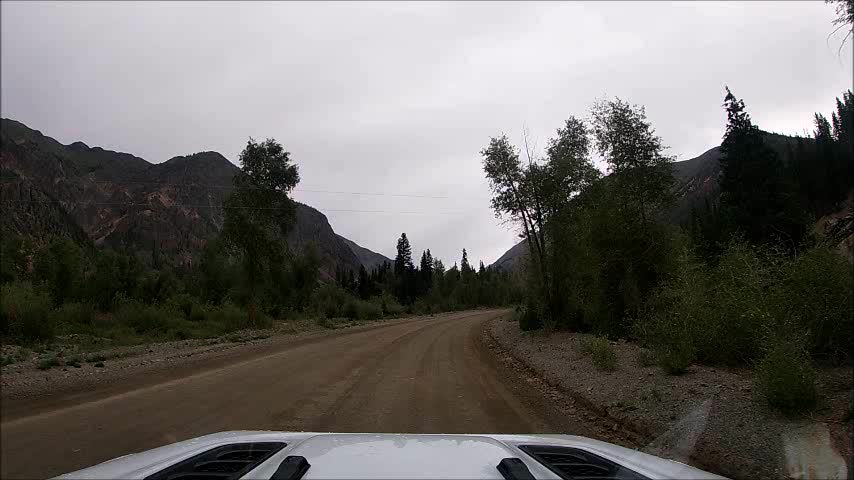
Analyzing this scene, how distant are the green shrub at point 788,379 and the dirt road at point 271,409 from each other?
2.22 meters

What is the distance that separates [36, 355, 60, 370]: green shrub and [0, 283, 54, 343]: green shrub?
124 inches

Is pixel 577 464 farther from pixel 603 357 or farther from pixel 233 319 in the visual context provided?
pixel 233 319

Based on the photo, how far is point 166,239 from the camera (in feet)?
337

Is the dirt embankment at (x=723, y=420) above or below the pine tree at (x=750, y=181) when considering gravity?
below

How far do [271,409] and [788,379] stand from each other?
6583mm

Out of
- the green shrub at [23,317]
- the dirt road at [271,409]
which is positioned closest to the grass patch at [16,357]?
the green shrub at [23,317]

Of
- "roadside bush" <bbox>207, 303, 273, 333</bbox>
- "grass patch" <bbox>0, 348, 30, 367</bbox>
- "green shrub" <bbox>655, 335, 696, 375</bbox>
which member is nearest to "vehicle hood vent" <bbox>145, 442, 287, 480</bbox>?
"green shrub" <bbox>655, 335, 696, 375</bbox>

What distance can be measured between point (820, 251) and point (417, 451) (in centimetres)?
744

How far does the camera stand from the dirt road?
17.1 ft

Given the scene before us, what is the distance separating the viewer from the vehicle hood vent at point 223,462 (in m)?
2.48

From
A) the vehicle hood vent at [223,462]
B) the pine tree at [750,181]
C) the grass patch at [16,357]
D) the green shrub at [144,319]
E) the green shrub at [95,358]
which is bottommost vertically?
the green shrub at [95,358]

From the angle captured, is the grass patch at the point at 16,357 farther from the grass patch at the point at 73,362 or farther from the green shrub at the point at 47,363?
the grass patch at the point at 73,362

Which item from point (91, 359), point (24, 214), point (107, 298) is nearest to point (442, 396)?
point (24, 214)

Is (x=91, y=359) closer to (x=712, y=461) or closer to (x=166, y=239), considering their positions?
(x=712, y=461)
